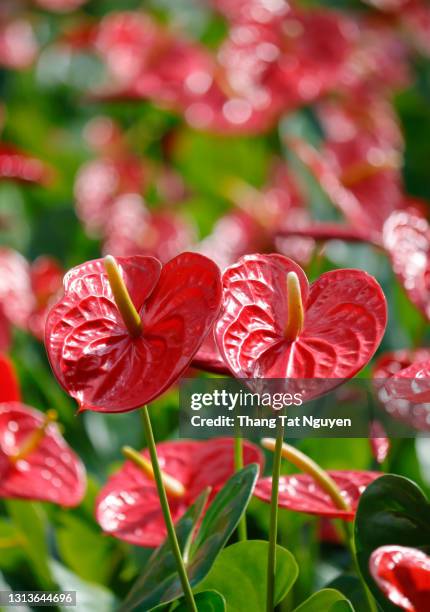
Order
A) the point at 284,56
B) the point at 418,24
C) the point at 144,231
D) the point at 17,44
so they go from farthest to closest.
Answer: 1. the point at 418,24
2. the point at 17,44
3. the point at 284,56
4. the point at 144,231

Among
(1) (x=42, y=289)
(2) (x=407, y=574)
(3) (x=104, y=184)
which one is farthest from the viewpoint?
(3) (x=104, y=184)

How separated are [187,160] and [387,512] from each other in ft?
3.57

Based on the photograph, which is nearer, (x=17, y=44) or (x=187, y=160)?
(x=187, y=160)

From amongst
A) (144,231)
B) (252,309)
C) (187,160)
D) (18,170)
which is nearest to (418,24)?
(187,160)

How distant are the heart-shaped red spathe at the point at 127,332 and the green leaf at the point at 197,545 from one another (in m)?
0.08

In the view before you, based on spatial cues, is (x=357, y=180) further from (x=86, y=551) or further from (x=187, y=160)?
(x=86, y=551)

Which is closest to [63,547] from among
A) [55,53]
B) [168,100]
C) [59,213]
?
[59,213]

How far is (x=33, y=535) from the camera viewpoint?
68 centimetres

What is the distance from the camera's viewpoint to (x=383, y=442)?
0.62m

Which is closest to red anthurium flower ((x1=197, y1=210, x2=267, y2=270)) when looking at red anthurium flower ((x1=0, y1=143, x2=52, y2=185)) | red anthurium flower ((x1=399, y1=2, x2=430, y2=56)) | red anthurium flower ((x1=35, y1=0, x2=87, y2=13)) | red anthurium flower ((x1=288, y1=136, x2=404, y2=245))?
red anthurium flower ((x1=288, y1=136, x2=404, y2=245))

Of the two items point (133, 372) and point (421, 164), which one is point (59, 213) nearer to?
point (421, 164)

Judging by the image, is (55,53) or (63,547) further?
(55,53)

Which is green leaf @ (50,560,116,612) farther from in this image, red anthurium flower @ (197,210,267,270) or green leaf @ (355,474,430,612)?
red anthurium flower @ (197,210,267,270)

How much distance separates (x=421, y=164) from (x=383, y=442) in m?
1.01
